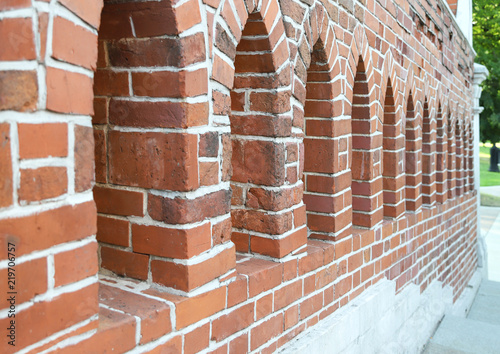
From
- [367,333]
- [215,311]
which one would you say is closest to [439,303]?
[367,333]

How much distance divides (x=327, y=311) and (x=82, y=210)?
5.60 feet

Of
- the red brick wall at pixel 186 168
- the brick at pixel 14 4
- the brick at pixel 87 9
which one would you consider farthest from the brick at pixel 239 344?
the brick at pixel 14 4

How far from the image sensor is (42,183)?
1160mm

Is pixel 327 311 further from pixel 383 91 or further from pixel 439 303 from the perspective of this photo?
pixel 439 303

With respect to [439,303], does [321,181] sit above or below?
above

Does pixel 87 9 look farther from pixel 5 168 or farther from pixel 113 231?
pixel 113 231

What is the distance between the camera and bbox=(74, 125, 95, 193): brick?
Answer: 1.26 m

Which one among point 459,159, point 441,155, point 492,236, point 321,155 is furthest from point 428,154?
point 492,236

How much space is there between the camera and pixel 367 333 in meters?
3.10

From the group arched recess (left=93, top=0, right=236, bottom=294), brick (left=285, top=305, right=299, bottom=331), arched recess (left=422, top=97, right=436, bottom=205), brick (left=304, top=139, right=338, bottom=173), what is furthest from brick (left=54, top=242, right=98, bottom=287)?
arched recess (left=422, top=97, right=436, bottom=205)

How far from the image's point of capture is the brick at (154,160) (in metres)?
1.61

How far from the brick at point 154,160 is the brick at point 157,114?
0.11 feet

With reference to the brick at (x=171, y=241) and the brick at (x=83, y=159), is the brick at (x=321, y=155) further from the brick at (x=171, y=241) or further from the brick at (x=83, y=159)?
the brick at (x=83, y=159)

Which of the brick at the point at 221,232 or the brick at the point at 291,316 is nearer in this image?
the brick at the point at 221,232
